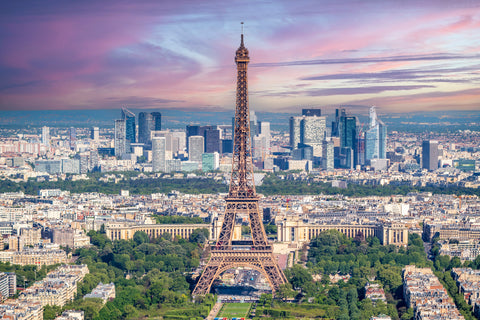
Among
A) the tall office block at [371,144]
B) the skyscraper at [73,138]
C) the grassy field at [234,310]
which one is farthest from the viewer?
the skyscraper at [73,138]

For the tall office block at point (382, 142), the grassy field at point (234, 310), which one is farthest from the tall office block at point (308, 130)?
the grassy field at point (234, 310)

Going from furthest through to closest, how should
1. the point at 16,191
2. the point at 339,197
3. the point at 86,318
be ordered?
the point at 16,191
the point at 339,197
the point at 86,318

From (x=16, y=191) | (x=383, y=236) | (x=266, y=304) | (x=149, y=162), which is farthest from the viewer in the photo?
(x=149, y=162)

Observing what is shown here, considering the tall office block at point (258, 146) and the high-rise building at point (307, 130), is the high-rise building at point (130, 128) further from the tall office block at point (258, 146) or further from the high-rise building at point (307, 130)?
the high-rise building at point (307, 130)

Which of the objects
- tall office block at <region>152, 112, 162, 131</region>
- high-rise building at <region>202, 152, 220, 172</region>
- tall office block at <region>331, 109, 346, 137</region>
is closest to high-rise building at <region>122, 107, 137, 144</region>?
tall office block at <region>152, 112, 162, 131</region>

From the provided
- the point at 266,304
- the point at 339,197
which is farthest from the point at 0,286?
the point at 339,197

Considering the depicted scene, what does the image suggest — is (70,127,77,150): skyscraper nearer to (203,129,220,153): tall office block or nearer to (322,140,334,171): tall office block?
(203,129,220,153): tall office block

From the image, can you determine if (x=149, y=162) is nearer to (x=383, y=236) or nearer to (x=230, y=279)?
(x=383, y=236)
